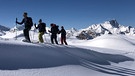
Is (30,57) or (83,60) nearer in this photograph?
(30,57)

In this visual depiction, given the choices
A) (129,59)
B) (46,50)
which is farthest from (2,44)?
(129,59)

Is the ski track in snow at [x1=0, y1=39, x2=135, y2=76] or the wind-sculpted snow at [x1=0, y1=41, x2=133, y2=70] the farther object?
the ski track in snow at [x1=0, y1=39, x2=135, y2=76]

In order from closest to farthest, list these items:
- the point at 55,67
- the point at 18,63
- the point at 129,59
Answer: the point at 18,63
the point at 55,67
the point at 129,59

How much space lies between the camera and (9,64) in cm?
1363

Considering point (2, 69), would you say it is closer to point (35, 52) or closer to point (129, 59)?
point (35, 52)

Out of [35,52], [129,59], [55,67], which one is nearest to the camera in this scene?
[55,67]

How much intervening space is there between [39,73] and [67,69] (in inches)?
96.4

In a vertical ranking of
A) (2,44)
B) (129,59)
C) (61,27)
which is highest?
(61,27)

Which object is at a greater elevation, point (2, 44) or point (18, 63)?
point (2, 44)

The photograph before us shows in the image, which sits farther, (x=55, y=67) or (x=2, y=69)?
(x=55, y=67)

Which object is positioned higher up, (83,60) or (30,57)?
(30,57)

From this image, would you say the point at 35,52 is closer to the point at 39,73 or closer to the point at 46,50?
the point at 46,50

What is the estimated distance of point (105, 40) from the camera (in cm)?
4566

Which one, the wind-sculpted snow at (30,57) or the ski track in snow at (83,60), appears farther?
the ski track in snow at (83,60)
